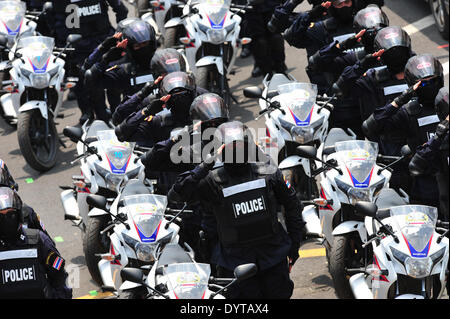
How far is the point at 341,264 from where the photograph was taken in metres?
10.3

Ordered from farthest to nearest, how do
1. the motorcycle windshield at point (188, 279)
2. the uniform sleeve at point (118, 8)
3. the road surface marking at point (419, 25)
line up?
the road surface marking at point (419, 25) < the uniform sleeve at point (118, 8) < the motorcycle windshield at point (188, 279)

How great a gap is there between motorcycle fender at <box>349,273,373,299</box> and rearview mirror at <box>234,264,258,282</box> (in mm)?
1655

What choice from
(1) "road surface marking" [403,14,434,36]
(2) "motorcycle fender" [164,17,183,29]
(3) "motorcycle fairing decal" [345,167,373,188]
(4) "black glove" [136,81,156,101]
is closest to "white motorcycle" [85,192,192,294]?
(4) "black glove" [136,81,156,101]

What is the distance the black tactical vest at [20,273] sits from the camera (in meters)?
9.00

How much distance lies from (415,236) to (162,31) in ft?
25.7

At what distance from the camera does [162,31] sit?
643 inches

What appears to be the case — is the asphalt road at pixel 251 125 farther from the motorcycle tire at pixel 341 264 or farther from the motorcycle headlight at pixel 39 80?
A: the motorcycle headlight at pixel 39 80

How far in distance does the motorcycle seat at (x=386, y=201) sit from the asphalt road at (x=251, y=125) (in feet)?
3.67

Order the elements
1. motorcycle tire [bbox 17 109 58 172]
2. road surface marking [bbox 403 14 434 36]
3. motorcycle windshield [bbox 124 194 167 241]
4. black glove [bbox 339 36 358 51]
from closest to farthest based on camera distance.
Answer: motorcycle windshield [bbox 124 194 167 241], black glove [bbox 339 36 358 51], motorcycle tire [bbox 17 109 58 172], road surface marking [bbox 403 14 434 36]

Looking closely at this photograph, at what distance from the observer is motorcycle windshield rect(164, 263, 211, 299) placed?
849cm

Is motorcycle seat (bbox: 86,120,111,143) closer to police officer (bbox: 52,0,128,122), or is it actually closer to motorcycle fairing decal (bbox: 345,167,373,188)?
police officer (bbox: 52,0,128,122)

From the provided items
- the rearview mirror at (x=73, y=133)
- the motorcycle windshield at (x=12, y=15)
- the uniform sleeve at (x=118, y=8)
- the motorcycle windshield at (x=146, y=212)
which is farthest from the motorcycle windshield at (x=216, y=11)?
the motorcycle windshield at (x=146, y=212)

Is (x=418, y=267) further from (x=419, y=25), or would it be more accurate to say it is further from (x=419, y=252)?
(x=419, y=25)
